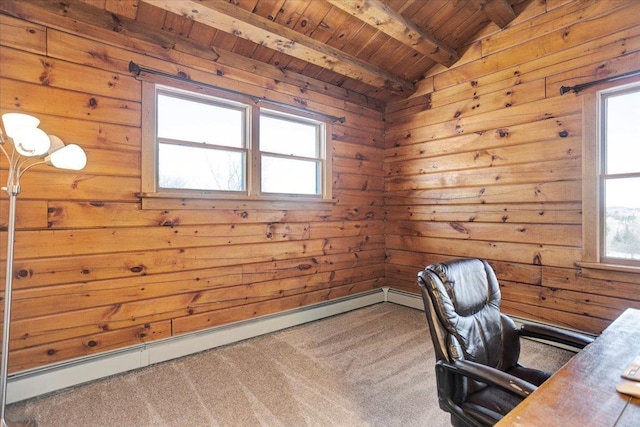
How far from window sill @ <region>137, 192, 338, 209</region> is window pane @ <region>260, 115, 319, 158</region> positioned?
0.52 meters

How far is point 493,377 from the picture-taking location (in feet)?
3.92

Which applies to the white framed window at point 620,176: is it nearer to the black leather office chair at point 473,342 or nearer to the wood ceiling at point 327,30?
the wood ceiling at point 327,30

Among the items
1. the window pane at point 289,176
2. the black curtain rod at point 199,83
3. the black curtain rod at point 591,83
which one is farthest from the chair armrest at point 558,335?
the black curtain rod at point 199,83

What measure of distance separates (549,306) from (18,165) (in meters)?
4.18

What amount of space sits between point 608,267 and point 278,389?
2.76 m

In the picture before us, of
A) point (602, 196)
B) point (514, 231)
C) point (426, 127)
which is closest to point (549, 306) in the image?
point (514, 231)

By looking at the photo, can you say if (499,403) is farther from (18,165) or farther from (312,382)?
(18,165)

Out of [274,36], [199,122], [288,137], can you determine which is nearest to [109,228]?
[199,122]

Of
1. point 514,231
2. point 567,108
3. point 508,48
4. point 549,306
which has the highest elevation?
point 508,48

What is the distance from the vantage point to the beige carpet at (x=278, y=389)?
187cm

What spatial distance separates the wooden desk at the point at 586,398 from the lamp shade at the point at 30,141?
7.58ft

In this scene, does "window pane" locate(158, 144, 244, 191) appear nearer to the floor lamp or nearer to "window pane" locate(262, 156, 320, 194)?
"window pane" locate(262, 156, 320, 194)

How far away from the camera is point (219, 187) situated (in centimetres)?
292

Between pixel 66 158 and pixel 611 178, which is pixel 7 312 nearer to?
pixel 66 158
